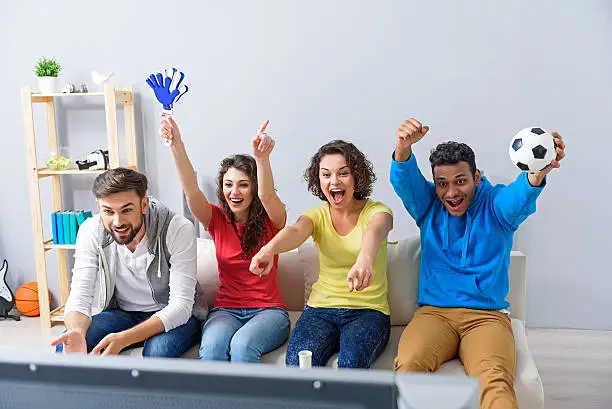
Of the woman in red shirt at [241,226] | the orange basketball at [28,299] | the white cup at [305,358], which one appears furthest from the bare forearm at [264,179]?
the orange basketball at [28,299]

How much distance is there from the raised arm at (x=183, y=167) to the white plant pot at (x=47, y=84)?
1.24m

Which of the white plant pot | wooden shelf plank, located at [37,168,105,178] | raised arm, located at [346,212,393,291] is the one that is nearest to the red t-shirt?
raised arm, located at [346,212,393,291]

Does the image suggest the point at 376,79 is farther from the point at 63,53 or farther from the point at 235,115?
the point at 63,53

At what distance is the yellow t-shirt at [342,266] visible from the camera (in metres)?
2.28

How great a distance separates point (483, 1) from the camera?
3.09 metres

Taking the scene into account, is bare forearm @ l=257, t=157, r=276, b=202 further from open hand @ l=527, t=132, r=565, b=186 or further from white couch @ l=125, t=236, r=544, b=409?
open hand @ l=527, t=132, r=565, b=186

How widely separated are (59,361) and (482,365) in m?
1.47

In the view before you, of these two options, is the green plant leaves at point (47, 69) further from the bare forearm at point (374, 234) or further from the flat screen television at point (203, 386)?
the flat screen television at point (203, 386)

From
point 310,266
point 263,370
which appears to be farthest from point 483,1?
point 263,370

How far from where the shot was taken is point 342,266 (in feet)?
7.62

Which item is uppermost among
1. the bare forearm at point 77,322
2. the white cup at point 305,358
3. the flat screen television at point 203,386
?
the flat screen television at point 203,386

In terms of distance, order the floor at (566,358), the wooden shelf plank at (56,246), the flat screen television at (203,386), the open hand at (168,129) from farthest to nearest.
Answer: the wooden shelf plank at (56,246)
the floor at (566,358)
the open hand at (168,129)
the flat screen television at (203,386)

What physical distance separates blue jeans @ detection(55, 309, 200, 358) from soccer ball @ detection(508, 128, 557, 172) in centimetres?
119

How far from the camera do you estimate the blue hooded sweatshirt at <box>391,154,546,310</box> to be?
2215mm
